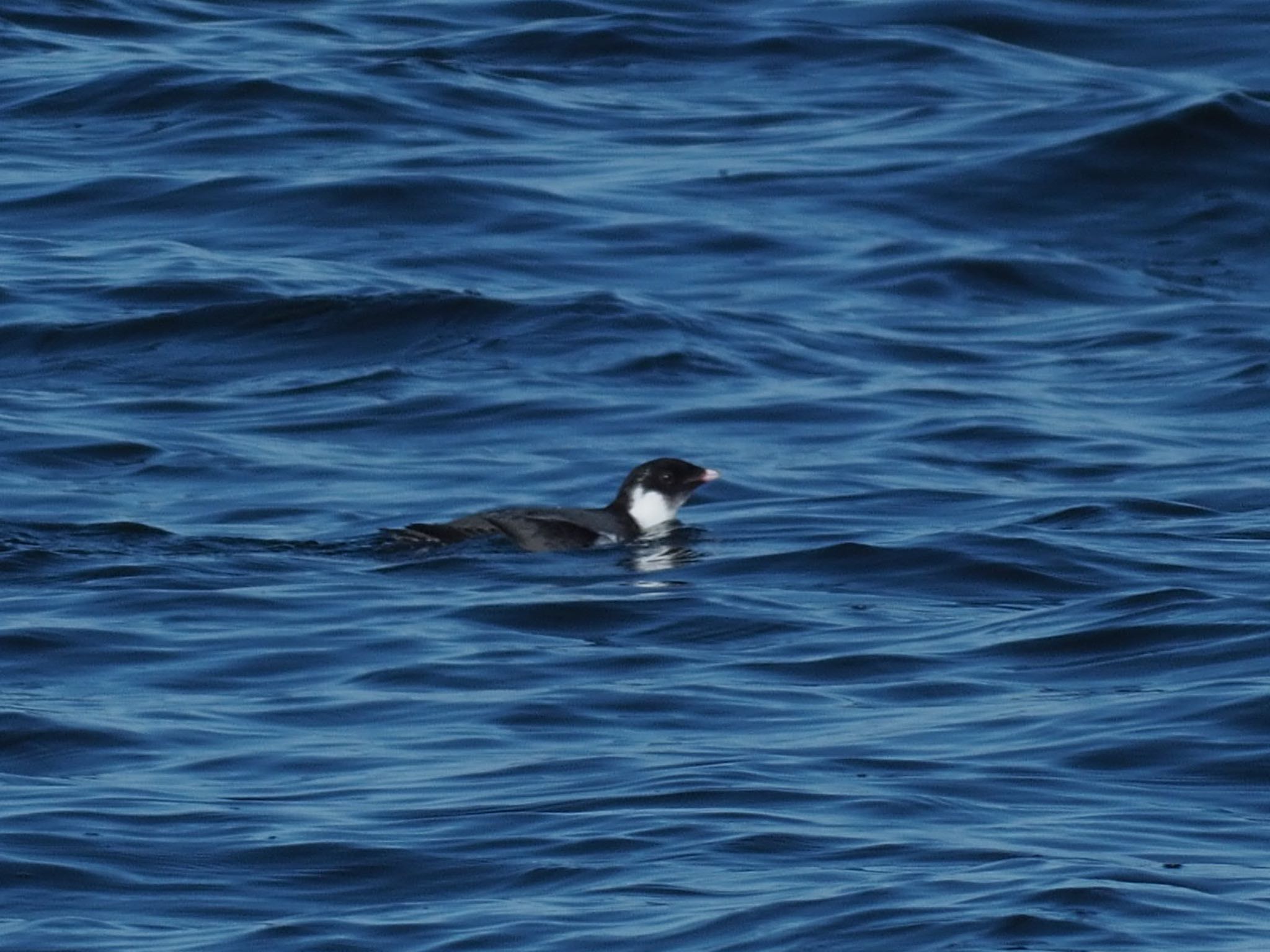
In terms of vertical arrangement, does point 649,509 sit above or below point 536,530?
below

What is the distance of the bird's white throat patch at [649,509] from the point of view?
1471 centimetres

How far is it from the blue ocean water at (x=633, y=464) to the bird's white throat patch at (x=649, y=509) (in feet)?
0.94

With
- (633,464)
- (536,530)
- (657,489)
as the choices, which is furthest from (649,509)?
(633,464)

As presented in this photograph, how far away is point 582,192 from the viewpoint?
21.6 m

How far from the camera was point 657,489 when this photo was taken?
14891mm

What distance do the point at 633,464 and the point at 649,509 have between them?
139 cm

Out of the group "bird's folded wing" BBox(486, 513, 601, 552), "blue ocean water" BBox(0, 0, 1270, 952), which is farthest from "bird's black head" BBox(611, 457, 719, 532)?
"bird's folded wing" BBox(486, 513, 601, 552)

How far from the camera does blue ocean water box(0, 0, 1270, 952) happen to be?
877cm

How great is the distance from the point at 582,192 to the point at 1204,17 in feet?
24.2

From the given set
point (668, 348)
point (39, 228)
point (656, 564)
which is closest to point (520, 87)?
point (39, 228)

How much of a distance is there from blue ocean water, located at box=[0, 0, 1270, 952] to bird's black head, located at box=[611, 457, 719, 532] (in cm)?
36

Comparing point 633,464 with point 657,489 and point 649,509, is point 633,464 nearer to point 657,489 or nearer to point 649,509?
point 657,489

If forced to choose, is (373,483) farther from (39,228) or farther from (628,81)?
(628,81)

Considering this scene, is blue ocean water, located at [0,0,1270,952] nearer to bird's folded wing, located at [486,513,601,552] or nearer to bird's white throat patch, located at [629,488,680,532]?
bird's folded wing, located at [486,513,601,552]
